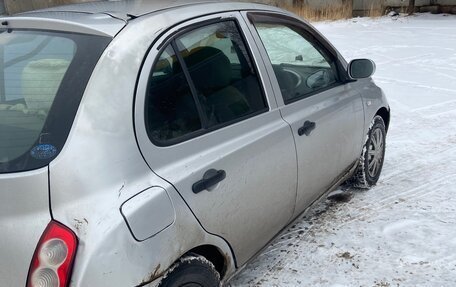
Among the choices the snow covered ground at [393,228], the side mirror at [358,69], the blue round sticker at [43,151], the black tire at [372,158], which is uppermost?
the blue round sticker at [43,151]

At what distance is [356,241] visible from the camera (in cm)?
326

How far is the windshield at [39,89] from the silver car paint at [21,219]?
0.06 meters

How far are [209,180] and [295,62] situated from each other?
1546mm

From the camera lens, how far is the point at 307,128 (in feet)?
9.45

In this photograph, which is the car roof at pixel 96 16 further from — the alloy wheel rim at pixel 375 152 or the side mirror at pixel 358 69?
the alloy wheel rim at pixel 375 152

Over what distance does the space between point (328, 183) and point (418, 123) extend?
9.75 ft

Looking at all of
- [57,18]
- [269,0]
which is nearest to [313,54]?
[57,18]

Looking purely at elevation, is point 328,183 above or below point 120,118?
below

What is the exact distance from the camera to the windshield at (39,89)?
1721 mm

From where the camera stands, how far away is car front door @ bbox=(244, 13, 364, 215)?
281cm

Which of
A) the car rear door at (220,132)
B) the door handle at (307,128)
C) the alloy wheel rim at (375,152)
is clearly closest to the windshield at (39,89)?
the car rear door at (220,132)

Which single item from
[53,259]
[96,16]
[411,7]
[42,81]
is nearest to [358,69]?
[96,16]

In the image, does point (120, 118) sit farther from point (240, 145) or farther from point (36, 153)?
point (240, 145)

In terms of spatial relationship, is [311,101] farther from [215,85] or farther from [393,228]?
[393,228]
